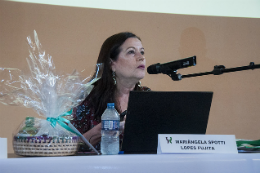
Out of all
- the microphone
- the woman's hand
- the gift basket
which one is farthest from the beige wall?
the gift basket

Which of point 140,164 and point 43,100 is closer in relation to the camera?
point 140,164

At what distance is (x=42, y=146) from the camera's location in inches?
34.0

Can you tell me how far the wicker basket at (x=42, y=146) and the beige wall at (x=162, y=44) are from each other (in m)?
1.91

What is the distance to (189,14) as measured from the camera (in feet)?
9.96

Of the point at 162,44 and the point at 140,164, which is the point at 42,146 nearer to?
the point at 140,164

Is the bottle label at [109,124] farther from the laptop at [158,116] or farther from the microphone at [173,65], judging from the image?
the microphone at [173,65]

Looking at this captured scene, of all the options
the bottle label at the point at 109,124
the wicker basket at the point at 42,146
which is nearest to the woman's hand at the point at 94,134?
the bottle label at the point at 109,124

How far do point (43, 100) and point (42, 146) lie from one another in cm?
14

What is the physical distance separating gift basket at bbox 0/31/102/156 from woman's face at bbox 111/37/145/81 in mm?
1042

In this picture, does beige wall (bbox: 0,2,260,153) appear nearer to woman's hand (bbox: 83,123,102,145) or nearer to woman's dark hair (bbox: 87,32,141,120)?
woman's dark hair (bbox: 87,32,141,120)

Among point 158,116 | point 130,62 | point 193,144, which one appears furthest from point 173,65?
point 130,62

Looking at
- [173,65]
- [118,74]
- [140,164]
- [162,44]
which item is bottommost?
[140,164]

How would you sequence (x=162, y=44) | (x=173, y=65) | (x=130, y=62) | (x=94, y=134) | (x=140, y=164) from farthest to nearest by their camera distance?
(x=162, y=44) < (x=130, y=62) < (x=94, y=134) < (x=173, y=65) < (x=140, y=164)

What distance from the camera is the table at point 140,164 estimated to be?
2.39 feet
